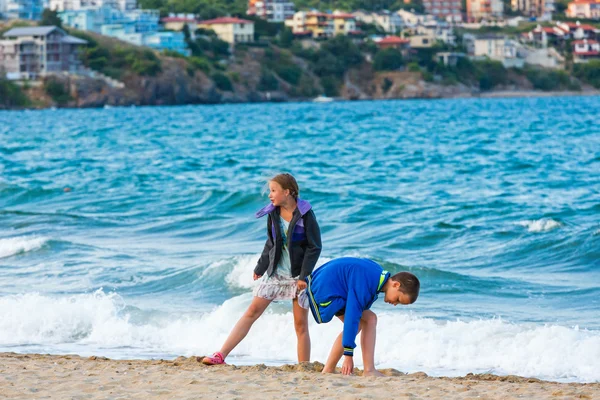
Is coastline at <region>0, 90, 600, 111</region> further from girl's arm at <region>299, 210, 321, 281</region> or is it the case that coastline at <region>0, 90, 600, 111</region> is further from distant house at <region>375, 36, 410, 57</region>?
girl's arm at <region>299, 210, 321, 281</region>

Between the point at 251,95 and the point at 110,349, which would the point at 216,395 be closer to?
the point at 110,349

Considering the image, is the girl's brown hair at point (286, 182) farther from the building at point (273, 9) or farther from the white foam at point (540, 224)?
the building at point (273, 9)

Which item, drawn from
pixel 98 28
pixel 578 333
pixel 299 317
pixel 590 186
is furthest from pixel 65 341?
pixel 98 28

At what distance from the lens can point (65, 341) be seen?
9148 mm

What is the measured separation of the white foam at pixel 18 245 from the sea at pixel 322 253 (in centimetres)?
4

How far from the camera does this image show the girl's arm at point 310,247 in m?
6.54

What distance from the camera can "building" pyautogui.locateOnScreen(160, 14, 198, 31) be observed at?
147 m

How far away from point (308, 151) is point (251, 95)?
296ft

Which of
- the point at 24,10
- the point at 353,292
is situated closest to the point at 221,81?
the point at 24,10

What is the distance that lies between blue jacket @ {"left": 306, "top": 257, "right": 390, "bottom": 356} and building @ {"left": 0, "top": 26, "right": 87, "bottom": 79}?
11136cm

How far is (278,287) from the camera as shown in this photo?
22.1 feet

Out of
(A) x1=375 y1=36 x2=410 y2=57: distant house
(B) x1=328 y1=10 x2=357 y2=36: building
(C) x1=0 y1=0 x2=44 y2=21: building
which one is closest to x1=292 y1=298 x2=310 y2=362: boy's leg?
(C) x1=0 y1=0 x2=44 y2=21: building

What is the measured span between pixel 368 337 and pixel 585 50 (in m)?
168

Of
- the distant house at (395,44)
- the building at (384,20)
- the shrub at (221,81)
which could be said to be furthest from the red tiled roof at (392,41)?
the shrub at (221,81)
